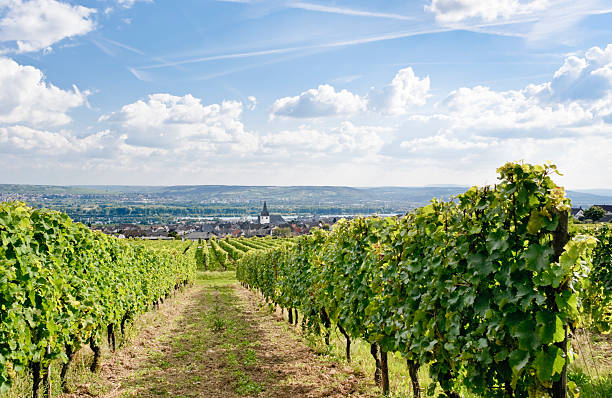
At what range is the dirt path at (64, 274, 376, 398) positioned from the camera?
7.76 m

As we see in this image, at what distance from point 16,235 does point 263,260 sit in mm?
16296

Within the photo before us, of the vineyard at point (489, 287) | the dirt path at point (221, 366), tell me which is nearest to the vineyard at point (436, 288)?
the vineyard at point (489, 287)

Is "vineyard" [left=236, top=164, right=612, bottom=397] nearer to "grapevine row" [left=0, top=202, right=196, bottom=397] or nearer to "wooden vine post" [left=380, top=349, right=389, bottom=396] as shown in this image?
"wooden vine post" [left=380, top=349, right=389, bottom=396]

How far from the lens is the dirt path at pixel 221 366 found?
7.76 m

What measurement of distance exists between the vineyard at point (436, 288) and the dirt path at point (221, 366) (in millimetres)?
459

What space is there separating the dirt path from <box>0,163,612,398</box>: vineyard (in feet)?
1.51

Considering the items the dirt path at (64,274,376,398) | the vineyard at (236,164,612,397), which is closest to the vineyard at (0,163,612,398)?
the vineyard at (236,164,612,397)

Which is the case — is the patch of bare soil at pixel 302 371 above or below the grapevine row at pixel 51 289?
below

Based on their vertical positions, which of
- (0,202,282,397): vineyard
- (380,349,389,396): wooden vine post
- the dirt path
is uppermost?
(0,202,282,397): vineyard

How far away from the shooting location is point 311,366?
9.09 meters

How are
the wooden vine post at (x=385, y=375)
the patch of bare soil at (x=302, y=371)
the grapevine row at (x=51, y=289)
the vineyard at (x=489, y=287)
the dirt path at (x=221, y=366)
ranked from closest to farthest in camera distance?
the vineyard at (x=489, y=287)
the grapevine row at (x=51, y=289)
the wooden vine post at (x=385, y=375)
the patch of bare soil at (x=302, y=371)
the dirt path at (x=221, y=366)

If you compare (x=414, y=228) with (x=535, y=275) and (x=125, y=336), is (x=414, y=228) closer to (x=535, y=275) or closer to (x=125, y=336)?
(x=535, y=275)

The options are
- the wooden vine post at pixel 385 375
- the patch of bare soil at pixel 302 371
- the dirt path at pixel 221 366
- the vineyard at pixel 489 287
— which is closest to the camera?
the vineyard at pixel 489 287

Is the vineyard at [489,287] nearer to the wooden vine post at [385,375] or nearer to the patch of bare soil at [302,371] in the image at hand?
the wooden vine post at [385,375]
